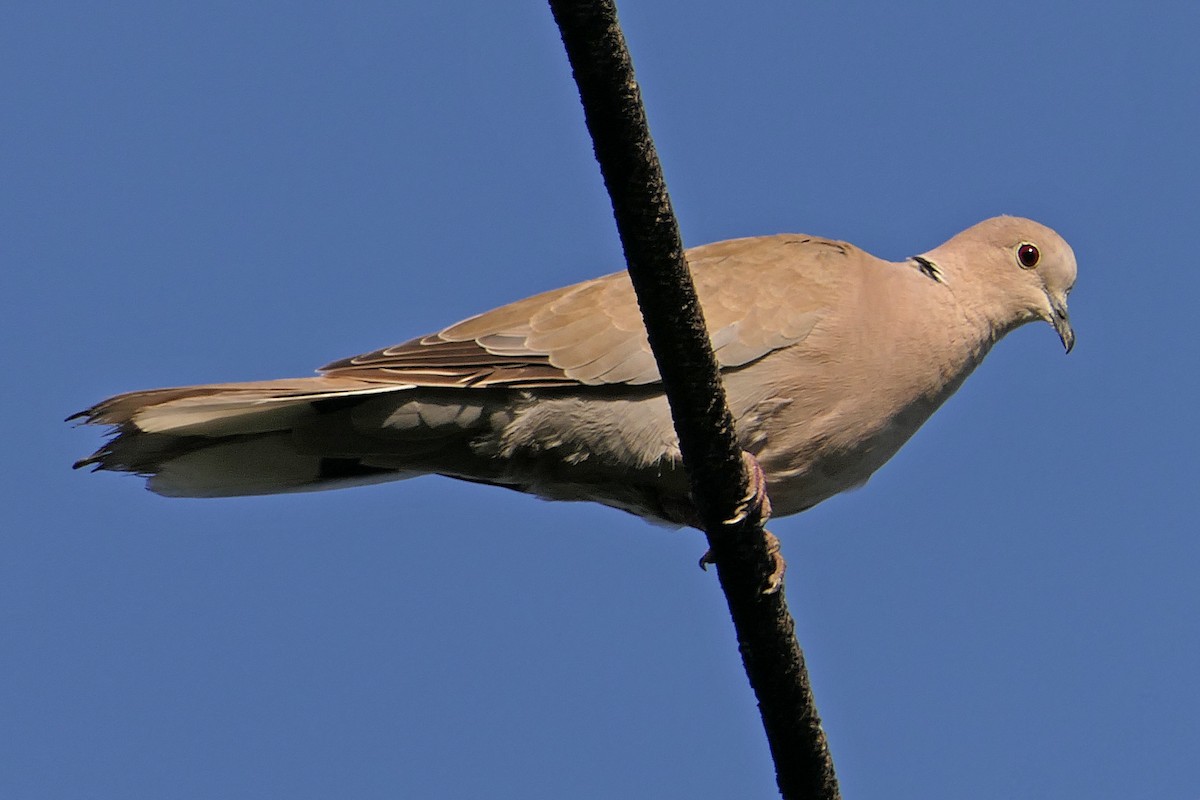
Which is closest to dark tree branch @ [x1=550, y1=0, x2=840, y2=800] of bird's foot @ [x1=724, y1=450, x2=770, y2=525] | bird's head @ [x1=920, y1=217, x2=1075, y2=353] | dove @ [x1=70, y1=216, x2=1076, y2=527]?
bird's foot @ [x1=724, y1=450, x2=770, y2=525]

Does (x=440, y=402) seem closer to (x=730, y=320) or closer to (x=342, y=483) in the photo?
(x=342, y=483)

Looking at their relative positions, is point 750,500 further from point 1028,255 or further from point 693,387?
point 1028,255

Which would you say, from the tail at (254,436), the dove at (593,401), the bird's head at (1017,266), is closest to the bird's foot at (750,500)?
the dove at (593,401)

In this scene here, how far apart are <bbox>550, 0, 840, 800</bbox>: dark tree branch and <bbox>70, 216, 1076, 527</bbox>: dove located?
585mm

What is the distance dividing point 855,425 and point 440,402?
1274mm

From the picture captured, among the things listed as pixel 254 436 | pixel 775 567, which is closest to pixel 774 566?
pixel 775 567

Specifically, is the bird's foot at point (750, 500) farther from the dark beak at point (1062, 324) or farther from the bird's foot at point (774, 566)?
the dark beak at point (1062, 324)

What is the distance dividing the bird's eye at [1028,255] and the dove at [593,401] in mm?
705

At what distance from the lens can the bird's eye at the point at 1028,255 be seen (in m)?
5.41

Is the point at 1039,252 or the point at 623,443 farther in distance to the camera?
the point at 1039,252

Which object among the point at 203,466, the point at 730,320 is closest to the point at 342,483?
the point at 203,466

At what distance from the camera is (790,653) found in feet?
11.6

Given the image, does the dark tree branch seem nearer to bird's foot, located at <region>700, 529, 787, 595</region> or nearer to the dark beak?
bird's foot, located at <region>700, 529, 787, 595</region>

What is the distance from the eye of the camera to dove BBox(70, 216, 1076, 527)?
4.15 meters
